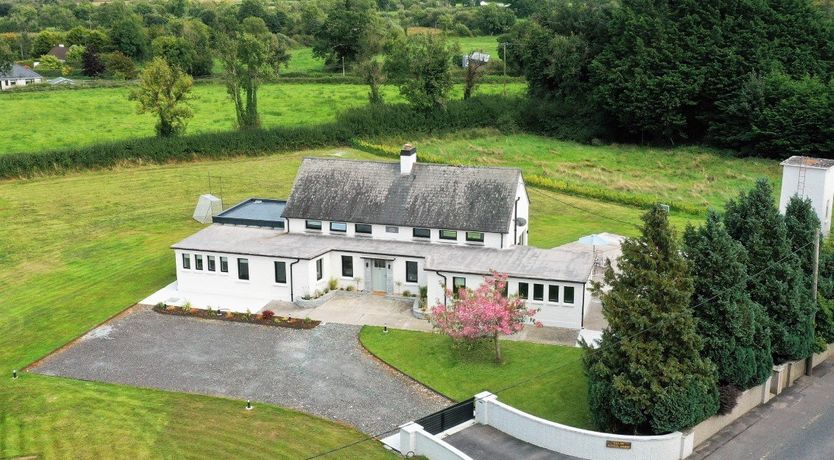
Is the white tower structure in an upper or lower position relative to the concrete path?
upper

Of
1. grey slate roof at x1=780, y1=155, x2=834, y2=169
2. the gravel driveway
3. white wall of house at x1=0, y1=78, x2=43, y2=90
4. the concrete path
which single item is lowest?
the concrete path

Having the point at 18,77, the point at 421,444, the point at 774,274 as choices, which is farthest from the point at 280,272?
the point at 18,77

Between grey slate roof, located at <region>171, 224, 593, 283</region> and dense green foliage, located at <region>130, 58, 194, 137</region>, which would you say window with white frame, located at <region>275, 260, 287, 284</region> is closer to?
grey slate roof, located at <region>171, 224, 593, 283</region>

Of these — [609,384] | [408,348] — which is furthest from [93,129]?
[609,384]

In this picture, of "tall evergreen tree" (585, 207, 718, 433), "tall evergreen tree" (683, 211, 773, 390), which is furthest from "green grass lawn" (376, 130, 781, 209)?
"tall evergreen tree" (585, 207, 718, 433)

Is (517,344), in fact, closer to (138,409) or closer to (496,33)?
(138,409)

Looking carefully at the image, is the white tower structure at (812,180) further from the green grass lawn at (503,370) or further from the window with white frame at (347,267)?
the window with white frame at (347,267)

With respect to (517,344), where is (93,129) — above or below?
above

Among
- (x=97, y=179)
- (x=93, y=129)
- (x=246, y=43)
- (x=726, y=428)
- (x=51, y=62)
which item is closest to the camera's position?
(x=726, y=428)
